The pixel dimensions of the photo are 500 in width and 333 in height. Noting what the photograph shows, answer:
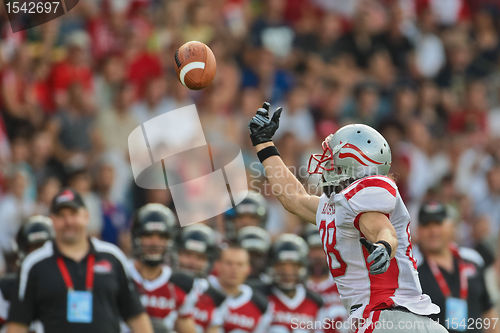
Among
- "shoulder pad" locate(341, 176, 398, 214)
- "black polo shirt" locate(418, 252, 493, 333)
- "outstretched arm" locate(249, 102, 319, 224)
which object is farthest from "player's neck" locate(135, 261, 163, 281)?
"shoulder pad" locate(341, 176, 398, 214)

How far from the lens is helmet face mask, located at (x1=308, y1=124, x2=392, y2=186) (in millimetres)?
5395

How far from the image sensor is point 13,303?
728 centimetres

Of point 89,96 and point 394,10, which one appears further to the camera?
point 394,10

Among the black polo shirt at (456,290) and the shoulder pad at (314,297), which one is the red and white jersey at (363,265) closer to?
the black polo shirt at (456,290)

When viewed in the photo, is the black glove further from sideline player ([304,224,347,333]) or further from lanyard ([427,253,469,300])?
sideline player ([304,224,347,333])

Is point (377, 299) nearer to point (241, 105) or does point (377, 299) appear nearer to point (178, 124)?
point (178, 124)

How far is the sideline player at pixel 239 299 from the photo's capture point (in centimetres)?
937

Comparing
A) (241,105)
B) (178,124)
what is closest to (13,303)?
(178,124)

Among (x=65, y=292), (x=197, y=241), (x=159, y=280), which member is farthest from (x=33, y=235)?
(x=197, y=241)

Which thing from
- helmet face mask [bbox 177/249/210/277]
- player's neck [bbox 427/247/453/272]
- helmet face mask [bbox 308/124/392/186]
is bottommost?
player's neck [bbox 427/247/453/272]

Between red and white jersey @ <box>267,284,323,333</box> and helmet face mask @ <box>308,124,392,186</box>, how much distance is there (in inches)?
164

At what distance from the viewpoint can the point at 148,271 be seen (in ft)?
28.3

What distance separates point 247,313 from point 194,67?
3.50 meters

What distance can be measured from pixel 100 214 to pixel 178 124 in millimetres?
1569
